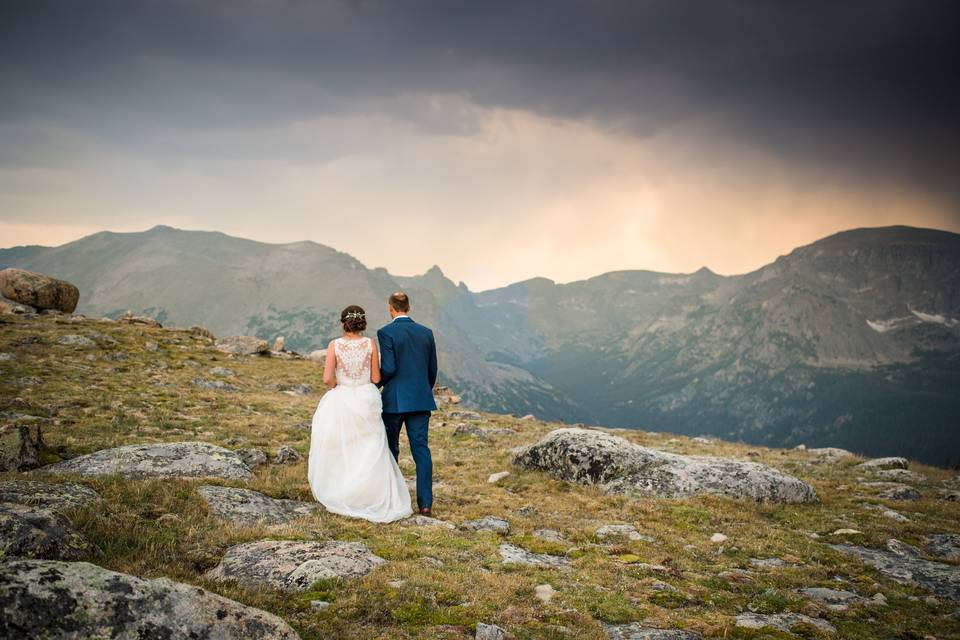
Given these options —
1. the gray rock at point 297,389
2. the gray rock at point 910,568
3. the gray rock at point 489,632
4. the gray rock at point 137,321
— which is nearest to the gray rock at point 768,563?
the gray rock at point 910,568

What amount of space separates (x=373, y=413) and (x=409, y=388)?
1.17 meters

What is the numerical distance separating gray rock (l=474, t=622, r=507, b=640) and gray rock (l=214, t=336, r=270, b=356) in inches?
1760

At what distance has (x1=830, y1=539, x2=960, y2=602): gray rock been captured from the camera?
10.7 m

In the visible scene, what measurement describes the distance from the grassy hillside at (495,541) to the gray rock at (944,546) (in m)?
0.31

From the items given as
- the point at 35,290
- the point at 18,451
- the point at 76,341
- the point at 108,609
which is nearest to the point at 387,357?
the point at 108,609

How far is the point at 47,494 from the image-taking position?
9.24 metres

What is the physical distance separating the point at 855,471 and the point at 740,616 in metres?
19.5

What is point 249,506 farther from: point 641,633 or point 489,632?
point 641,633

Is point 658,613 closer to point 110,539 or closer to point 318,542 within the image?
point 318,542

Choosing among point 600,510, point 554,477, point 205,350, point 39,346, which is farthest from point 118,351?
point 600,510

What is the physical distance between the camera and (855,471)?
906 inches

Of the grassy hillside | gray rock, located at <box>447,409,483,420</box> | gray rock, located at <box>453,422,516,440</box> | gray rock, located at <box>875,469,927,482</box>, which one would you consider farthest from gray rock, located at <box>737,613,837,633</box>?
gray rock, located at <box>447,409,483,420</box>

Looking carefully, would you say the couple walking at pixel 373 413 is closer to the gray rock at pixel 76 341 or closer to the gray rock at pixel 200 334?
the gray rock at pixel 76 341

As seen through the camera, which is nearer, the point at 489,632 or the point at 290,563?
the point at 489,632
